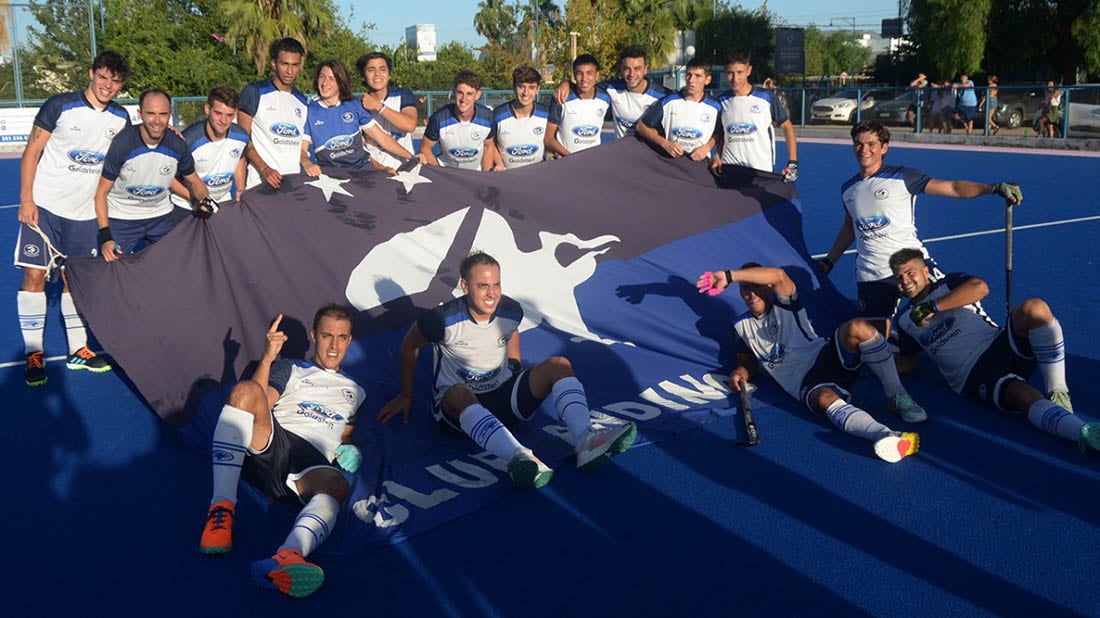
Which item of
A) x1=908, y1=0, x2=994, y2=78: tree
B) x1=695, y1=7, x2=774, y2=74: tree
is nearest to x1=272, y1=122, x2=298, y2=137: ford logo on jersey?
x1=908, y1=0, x2=994, y2=78: tree

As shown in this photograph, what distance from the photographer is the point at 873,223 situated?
5941mm

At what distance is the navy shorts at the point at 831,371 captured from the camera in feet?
17.5

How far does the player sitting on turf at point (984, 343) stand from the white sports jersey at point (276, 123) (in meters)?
4.37

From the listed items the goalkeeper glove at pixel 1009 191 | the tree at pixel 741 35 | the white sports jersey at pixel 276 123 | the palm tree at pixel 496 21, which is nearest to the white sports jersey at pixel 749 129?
the goalkeeper glove at pixel 1009 191

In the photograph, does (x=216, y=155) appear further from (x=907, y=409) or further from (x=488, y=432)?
(x=907, y=409)

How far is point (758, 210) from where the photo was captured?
7.06m

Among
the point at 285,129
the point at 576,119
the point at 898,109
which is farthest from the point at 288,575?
the point at 898,109

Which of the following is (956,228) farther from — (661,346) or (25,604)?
(25,604)

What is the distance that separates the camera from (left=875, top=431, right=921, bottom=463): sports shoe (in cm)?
468

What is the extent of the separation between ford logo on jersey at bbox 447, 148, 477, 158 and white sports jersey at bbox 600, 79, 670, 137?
1.27 m

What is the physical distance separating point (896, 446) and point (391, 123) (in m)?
5.05

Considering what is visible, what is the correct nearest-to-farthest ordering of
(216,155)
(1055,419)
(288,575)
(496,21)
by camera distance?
(288,575) → (1055,419) → (216,155) → (496,21)

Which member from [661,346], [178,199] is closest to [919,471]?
[661,346]

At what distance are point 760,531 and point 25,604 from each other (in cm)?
294
